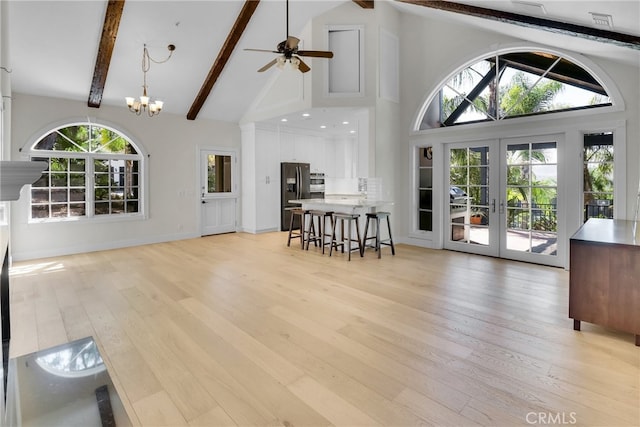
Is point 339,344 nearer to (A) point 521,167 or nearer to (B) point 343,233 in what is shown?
(B) point 343,233

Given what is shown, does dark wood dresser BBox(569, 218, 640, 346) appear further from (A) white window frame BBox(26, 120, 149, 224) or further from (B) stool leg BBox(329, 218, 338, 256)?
(A) white window frame BBox(26, 120, 149, 224)

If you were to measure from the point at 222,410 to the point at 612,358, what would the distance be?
2.64 meters

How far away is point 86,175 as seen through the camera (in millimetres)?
6137

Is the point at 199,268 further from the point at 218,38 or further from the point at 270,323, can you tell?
the point at 218,38

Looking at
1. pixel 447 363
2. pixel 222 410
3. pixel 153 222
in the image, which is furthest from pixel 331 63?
pixel 222 410

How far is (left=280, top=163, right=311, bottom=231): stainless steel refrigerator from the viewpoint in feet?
27.1

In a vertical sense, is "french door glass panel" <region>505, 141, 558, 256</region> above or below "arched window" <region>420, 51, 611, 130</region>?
below

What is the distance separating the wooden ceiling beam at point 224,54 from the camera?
5.32 meters

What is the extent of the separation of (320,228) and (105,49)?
4378mm

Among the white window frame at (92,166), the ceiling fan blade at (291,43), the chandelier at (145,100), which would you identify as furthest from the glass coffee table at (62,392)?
the white window frame at (92,166)

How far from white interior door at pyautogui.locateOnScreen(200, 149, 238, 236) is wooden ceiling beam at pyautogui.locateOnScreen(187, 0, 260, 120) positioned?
1.03 metres

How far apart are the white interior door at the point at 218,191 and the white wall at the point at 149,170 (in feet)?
0.61

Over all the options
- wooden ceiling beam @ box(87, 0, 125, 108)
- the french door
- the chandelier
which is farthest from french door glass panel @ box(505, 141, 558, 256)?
wooden ceiling beam @ box(87, 0, 125, 108)

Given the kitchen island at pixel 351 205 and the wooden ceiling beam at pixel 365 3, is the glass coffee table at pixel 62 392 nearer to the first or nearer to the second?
the kitchen island at pixel 351 205
